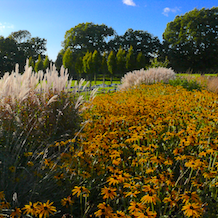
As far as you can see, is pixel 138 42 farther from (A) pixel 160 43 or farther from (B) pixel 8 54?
(B) pixel 8 54

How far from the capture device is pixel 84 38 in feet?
119

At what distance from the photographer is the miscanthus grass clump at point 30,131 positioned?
6.28 feet

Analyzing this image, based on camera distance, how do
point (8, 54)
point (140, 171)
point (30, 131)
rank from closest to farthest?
1. point (140, 171)
2. point (30, 131)
3. point (8, 54)

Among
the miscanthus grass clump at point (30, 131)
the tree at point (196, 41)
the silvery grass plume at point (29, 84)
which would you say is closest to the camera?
the miscanthus grass clump at point (30, 131)

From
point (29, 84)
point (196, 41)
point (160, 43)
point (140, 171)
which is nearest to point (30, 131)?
point (29, 84)

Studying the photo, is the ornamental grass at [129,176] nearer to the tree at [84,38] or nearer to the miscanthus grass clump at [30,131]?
the miscanthus grass clump at [30,131]

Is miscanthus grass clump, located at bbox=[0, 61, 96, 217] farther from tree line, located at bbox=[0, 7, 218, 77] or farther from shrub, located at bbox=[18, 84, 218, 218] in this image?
tree line, located at bbox=[0, 7, 218, 77]

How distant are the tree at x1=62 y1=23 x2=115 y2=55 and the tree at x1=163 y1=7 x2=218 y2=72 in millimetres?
12842

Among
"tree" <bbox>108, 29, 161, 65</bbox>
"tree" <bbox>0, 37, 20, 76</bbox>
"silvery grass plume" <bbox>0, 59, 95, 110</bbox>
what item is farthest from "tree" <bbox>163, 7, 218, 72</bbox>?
"silvery grass plume" <bbox>0, 59, 95, 110</bbox>

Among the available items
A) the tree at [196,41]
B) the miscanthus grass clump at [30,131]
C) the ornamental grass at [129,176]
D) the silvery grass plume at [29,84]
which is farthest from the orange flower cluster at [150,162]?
the tree at [196,41]

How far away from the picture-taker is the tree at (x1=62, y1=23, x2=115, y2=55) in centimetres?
3628

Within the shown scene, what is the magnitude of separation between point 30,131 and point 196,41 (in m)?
36.0

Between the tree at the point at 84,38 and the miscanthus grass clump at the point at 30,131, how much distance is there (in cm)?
3390

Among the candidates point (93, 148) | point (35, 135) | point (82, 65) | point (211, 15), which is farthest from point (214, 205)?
point (211, 15)
